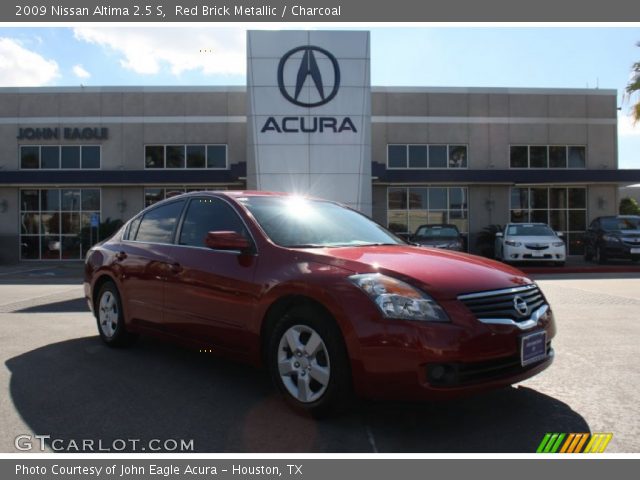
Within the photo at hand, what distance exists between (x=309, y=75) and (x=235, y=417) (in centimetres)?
1587

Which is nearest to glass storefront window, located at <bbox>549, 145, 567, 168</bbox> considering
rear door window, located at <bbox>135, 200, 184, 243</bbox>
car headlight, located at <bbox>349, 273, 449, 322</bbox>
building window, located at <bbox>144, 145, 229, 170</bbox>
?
→ building window, located at <bbox>144, 145, 229, 170</bbox>

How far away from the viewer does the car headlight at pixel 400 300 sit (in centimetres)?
322

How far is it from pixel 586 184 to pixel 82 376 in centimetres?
2512

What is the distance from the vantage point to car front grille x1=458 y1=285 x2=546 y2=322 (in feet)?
10.9

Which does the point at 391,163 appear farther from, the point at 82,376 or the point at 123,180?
the point at 82,376

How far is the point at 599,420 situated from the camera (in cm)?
356

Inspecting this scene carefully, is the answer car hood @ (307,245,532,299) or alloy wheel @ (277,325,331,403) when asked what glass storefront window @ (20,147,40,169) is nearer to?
car hood @ (307,245,532,299)

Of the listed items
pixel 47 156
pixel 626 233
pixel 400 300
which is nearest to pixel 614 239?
pixel 626 233

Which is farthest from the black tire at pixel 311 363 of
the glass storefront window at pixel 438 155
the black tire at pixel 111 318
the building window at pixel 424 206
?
the glass storefront window at pixel 438 155

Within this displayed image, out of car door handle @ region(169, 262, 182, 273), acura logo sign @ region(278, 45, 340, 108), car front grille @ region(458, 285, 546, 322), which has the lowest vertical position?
car front grille @ region(458, 285, 546, 322)

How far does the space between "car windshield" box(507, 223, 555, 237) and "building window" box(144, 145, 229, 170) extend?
42.1ft

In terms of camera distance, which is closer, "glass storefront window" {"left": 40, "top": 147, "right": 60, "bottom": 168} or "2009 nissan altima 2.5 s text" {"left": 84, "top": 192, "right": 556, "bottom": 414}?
"2009 nissan altima 2.5 s text" {"left": 84, "top": 192, "right": 556, "bottom": 414}

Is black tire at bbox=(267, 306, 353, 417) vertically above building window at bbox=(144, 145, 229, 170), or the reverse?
building window at bbox=(144, 145, 229, 170)

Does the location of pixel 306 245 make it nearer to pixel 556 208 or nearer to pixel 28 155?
pixel 556 208
